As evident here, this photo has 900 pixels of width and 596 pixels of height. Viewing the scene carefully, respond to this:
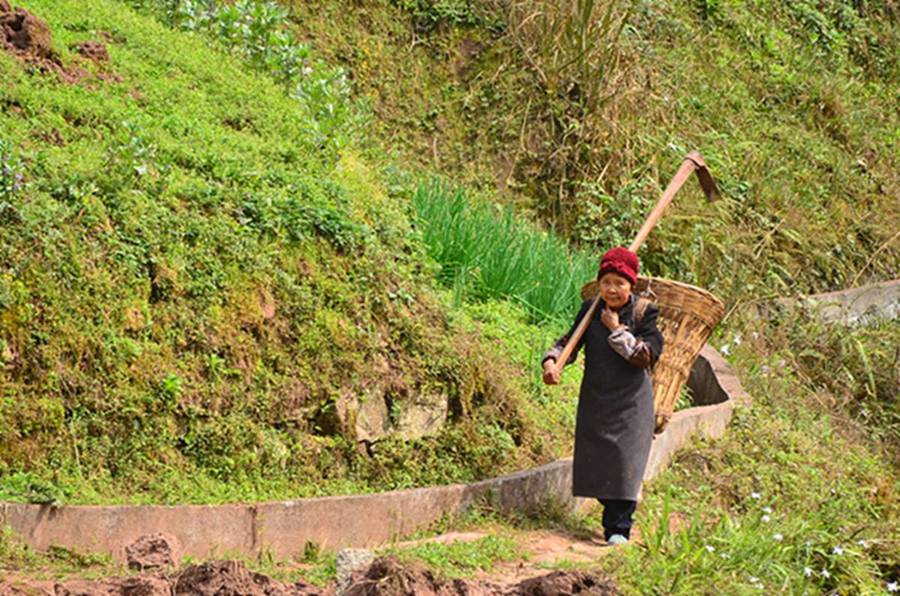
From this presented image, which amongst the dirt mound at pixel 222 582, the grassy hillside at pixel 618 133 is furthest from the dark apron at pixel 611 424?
the grassy hillside at pixel 618 133

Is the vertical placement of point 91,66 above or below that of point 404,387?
above

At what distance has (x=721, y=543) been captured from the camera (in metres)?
6.39

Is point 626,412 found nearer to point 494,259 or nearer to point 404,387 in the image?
point 404,387

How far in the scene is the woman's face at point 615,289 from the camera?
7.06 meters

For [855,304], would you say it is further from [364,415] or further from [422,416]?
[364,415]

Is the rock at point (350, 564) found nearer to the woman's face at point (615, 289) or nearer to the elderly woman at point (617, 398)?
the elderly woman at point (617, 398)

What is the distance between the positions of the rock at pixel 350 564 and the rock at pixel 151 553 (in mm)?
613

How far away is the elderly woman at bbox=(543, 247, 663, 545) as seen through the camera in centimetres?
701

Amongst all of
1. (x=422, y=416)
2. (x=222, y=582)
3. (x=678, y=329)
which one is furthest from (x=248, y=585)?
(x=678, y=329)

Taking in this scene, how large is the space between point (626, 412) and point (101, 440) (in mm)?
2434

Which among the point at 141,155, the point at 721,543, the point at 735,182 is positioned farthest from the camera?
the point at 735,182

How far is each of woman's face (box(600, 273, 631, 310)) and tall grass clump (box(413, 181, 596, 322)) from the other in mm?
2032

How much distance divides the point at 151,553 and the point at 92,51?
459cm

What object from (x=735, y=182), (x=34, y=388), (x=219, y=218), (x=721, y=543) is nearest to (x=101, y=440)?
(x=34, y=388)
